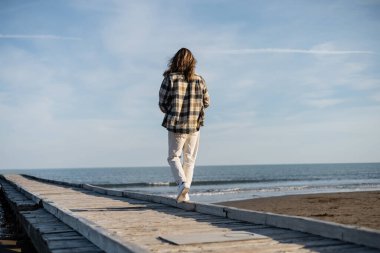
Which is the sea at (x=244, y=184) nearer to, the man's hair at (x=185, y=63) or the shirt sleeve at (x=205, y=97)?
the shirt sleeve at (x=205, y=97)

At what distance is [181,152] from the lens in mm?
6203

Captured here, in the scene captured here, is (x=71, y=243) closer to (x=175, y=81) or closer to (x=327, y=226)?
(x=327, y=226)

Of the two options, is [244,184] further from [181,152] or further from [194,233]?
[194,233]

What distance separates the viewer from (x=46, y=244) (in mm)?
3799

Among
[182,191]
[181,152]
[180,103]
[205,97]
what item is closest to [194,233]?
[182,191]

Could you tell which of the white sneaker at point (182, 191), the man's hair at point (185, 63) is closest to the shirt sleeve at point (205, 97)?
the man's hair at point (185, 63)

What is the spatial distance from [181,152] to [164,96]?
0.85m

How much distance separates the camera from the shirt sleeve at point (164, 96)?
6.08 meters

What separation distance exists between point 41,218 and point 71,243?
2121mm

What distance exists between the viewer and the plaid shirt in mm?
6039

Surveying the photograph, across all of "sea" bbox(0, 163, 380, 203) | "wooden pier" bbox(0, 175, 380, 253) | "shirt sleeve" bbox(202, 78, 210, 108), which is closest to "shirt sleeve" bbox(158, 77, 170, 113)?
"shirt sleeve" bbox(202, 78, 210, 108)

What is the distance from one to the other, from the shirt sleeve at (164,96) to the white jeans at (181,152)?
0.38 meters

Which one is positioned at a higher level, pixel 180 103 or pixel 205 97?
pixel 205 97

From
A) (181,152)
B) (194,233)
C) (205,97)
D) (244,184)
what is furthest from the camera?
(244,184)
